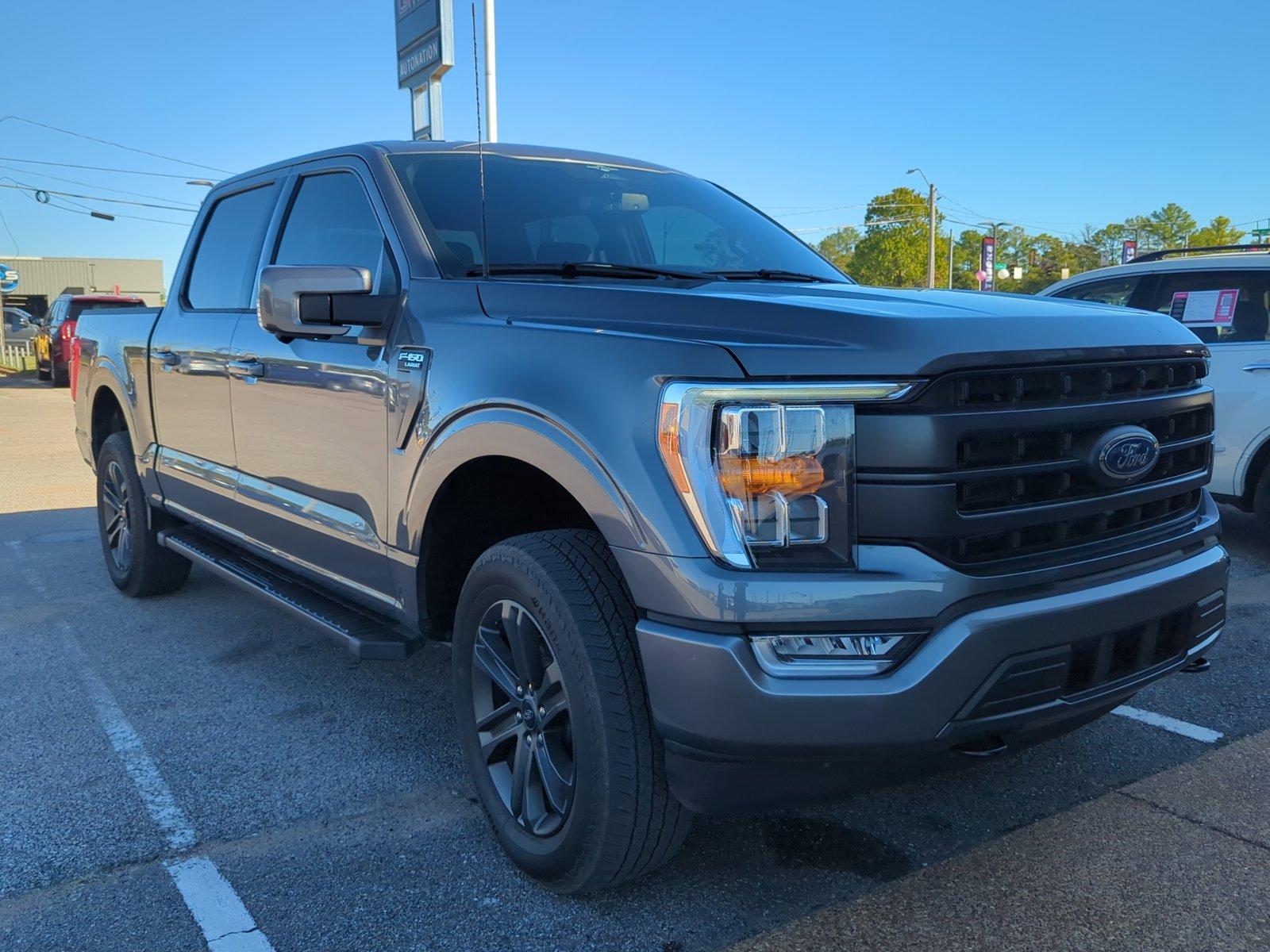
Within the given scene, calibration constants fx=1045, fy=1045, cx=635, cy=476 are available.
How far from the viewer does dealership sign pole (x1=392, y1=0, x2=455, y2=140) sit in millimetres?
13734

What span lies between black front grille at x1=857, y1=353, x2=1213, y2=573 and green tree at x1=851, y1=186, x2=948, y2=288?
2446 inches

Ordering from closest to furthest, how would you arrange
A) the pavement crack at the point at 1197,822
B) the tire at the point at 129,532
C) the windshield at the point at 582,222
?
the pavement crack at the point at 1197,822 < the windshield at the point at 582,222 < the tire at the point at 129,532

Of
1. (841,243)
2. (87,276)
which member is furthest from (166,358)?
(841,243)

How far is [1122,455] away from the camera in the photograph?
7.47 feet

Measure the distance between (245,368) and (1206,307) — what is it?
216 inches

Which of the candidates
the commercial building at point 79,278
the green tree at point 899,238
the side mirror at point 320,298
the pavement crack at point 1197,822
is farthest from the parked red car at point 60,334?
the green tree at point 899,238

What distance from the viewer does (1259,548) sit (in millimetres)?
6398

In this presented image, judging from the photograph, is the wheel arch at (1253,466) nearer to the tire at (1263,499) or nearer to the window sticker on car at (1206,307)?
the tire at (1263,499)

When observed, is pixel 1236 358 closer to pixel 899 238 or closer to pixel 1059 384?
pixel 1059 384

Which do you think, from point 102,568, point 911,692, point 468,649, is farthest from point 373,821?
point 102,568

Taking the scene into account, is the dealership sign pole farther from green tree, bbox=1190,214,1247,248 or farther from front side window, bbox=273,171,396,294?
green tree, bbox=1190,214,1247,248

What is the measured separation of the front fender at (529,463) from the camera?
7.14 feet

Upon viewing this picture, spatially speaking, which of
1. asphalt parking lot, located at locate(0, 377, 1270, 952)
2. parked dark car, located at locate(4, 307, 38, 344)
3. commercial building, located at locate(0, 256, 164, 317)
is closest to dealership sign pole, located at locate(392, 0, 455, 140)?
asphalt parking lot, located at locate(0, 377, 1270, 952)

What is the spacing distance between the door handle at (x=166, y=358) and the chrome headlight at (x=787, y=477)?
3247 millimetres
